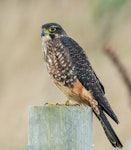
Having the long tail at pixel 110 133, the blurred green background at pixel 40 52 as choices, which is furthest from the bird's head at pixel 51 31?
the blurred green background at pixel 40 52

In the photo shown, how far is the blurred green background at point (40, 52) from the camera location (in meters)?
9.51

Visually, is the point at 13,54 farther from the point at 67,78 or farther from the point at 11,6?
the point at 67,78

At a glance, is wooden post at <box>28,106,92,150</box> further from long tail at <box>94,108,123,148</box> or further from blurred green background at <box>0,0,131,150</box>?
blurred green background at <box>0,0,131,150</box>

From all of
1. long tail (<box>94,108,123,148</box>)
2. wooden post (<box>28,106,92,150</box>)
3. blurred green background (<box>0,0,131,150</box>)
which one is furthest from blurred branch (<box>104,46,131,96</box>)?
blurred green background (<box>0,0,131,150</box>)

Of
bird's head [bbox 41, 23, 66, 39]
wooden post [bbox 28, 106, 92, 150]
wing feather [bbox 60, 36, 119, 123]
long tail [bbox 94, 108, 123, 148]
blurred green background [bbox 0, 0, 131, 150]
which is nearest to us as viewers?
wooden post [bbox 28, 106, 92, 150]

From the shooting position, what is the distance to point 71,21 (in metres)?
12.0

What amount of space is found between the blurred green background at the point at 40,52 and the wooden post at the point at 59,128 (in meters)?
3.84

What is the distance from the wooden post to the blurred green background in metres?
3.84

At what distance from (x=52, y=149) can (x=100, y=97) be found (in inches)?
57.5

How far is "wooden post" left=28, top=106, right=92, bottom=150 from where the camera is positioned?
399cm

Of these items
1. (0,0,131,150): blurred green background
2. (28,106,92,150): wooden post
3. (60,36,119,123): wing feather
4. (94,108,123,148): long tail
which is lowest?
(28,106,92,150): wooden post

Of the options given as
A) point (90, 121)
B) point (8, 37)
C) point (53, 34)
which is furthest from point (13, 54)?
point (90, 121)

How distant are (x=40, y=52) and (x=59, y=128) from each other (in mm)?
7634

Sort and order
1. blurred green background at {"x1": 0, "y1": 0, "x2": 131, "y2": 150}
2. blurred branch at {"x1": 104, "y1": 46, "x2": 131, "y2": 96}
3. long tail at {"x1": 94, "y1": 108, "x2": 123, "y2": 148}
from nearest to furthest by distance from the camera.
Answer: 1. blurred branch at {"x1": 104, "y1": 46, "x2": 131, "y2": 96}
2. long tail at {"x1": 94, "y1": 108, "x2": 123, "y2": 148}
3. blurred green background at {"x1": 0, "y1": 0, "x2": 131, "y2": 150}
